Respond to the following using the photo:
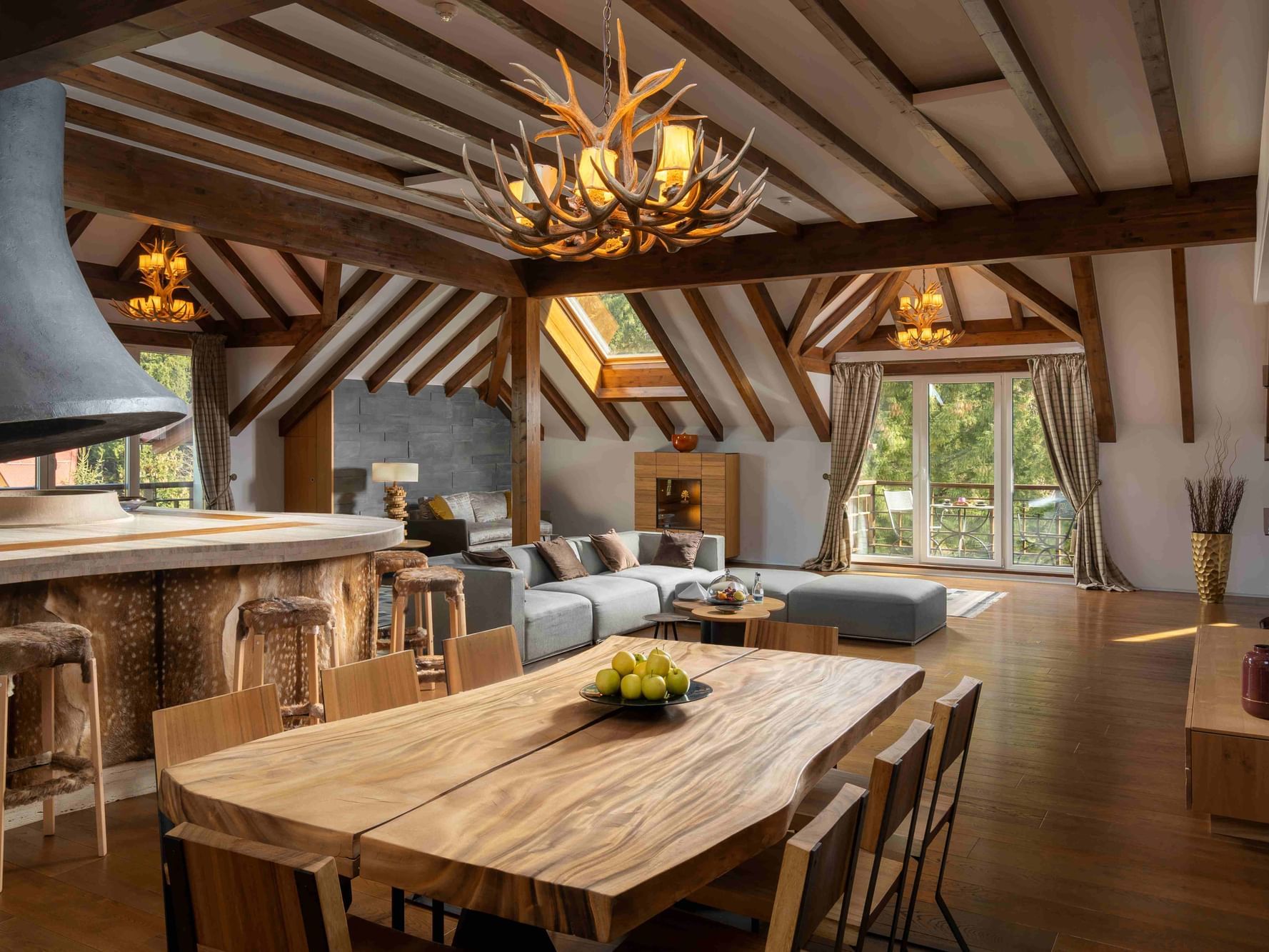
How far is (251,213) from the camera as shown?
5.62 m

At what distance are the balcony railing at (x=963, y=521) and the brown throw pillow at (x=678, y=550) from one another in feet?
8.86

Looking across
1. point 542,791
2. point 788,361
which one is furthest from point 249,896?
point 788,361

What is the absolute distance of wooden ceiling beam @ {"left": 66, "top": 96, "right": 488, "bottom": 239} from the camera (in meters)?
4.70

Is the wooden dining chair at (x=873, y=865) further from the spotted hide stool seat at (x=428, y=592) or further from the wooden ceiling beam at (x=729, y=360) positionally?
the wooden ceiling beam at (x=729, y=360)

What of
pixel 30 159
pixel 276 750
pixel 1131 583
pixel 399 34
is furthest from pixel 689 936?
pixel 1131 583

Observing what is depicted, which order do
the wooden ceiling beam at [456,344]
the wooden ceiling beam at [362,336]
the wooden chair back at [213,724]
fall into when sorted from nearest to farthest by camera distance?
the wooden chair back at [213,724] → the wooden ceiling beam at [362,336] → the wooden ceiling beam at [456,344]

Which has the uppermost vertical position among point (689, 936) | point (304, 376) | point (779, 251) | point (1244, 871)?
point (779, 251)

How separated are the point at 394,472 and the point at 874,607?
217 inches

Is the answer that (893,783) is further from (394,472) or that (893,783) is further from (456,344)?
(456,344)

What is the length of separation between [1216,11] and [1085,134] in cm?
129

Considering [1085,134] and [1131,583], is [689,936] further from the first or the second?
[1131,583]

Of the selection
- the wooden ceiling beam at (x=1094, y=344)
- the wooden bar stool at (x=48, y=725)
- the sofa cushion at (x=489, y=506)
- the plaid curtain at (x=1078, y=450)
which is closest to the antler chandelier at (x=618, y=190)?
the wooden bar stool at (x=48, y=725)

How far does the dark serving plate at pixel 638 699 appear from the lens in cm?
250

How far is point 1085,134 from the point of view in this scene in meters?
4.75
